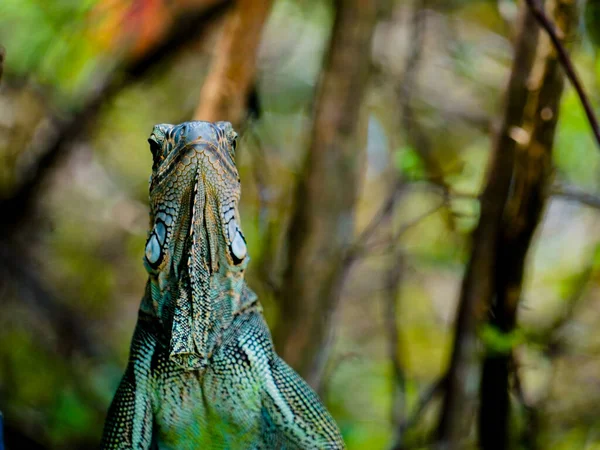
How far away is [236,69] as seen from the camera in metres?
4.36

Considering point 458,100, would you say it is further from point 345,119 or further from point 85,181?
point 85,181

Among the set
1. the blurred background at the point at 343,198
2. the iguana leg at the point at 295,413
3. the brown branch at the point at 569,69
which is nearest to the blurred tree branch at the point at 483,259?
the blurred background at the point at 343,198

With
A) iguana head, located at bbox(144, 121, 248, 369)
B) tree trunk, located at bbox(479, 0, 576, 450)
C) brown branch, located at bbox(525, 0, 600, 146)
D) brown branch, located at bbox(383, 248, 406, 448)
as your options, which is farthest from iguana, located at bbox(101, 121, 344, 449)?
brown branch, located at bbox(383, 248, 406, 448)

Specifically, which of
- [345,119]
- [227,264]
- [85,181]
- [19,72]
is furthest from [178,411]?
[85,181]

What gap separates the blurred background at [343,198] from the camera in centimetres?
416

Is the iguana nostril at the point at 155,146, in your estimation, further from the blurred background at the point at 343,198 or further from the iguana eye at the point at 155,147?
the blurred background at the point at 343,198

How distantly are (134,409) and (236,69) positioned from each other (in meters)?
2.29

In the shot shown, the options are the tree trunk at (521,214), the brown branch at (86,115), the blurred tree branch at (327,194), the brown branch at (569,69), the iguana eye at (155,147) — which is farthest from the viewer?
the brown branch at (86,115)

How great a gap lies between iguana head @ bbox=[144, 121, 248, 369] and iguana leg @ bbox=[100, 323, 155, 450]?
0.48 feet

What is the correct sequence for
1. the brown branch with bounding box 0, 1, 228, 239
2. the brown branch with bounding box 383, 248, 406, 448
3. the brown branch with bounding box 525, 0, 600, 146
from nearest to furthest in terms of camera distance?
the brown branch with bounding box 525, 0, 600, 146 → the brown branch with bounding box 383, 248, 406, 448 → the brown branch with bounding box 0, 1, 228, 239

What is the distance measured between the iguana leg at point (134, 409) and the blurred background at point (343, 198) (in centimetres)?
163

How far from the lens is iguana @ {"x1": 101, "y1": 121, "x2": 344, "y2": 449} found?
2.54 meters

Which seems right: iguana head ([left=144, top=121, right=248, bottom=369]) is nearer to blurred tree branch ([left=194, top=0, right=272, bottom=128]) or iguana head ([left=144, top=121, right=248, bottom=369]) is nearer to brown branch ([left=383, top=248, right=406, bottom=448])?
→ blurred tree branch ([left=194, top=0, right=272, bottom=128])

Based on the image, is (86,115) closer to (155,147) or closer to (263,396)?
(155,147)
